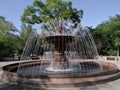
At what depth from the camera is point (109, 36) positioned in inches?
1487

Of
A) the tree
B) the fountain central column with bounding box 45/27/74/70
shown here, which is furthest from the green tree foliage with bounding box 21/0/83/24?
the fountain central column with bounding box 45/27/74/70

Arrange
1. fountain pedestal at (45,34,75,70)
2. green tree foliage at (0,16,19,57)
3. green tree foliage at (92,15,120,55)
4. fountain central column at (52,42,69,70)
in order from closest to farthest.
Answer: fountain pedestal at (45,34,75,70)
fountain central column at (52,42,69,70)
green tree foliage at (0,16,19,57)
green tree foliage at (92,15,120,55)

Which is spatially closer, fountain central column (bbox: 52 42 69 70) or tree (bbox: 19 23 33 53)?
fountain central column (bbox: 52 42 69 70)

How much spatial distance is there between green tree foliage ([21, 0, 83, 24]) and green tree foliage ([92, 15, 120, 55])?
565 centimetres

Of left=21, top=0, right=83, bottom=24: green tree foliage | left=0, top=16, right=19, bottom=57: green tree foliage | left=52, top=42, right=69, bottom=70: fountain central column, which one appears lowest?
left=52, top=42, right=69, bottom=70: fountain central column

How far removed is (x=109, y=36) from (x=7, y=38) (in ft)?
65.1

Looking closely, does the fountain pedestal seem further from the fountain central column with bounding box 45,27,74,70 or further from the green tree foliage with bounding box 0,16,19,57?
the green tree foliage with bounding box 0,16,19,57

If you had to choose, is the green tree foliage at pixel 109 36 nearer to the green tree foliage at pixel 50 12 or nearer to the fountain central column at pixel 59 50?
the green tree foliage at pixel 50 12

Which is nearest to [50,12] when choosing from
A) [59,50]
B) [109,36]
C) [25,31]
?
[25,31]

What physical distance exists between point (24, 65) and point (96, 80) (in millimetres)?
9578

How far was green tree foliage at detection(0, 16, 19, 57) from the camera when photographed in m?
30.3

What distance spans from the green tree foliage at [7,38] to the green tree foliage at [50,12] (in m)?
4.00

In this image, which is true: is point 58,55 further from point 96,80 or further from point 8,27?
point 8,27

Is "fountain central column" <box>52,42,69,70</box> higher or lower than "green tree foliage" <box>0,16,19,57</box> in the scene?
lower
